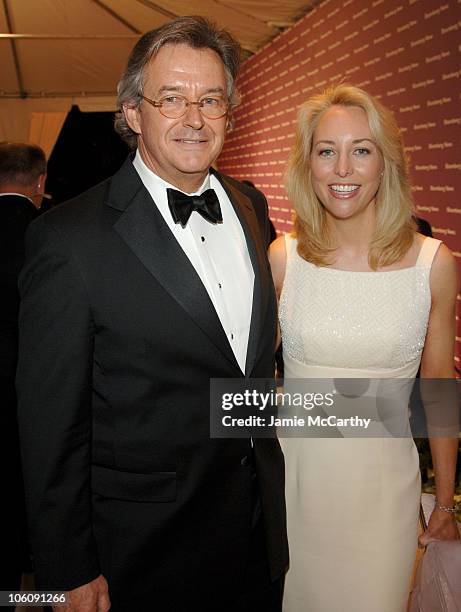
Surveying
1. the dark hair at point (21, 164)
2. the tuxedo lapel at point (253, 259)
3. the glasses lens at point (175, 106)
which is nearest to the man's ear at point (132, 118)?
the glasses lens at point (175, 106)

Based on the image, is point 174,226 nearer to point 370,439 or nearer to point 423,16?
point 370,439

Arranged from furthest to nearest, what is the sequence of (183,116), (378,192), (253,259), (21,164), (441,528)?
→ 1. (21,164)
2. (378,192)
3. (441,528)
4. (253,259)
5. (183,116)

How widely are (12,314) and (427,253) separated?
1.80 m

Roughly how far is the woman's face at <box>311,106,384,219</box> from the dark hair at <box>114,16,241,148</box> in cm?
42

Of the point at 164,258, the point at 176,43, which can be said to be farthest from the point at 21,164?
the point at 164,258

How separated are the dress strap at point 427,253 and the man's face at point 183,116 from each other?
0.78m

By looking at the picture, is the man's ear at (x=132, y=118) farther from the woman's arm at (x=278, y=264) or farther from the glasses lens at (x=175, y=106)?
the woman's arm at (x=278, y=264)

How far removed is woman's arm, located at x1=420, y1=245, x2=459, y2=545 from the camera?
2021 millimetres

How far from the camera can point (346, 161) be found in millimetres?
2035

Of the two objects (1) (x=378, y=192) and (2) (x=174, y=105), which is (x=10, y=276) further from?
(1) (x=378, y=192)

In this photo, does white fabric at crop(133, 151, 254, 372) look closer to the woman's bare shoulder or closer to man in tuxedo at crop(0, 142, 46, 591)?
the woman's bare shoulder

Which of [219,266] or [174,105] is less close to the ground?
[174,105]

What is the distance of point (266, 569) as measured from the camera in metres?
1.90

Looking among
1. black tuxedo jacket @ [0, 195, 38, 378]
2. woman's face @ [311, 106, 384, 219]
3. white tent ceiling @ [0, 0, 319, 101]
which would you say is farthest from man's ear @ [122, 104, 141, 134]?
white tent ceiling @ [0, 0, 319, 101]
